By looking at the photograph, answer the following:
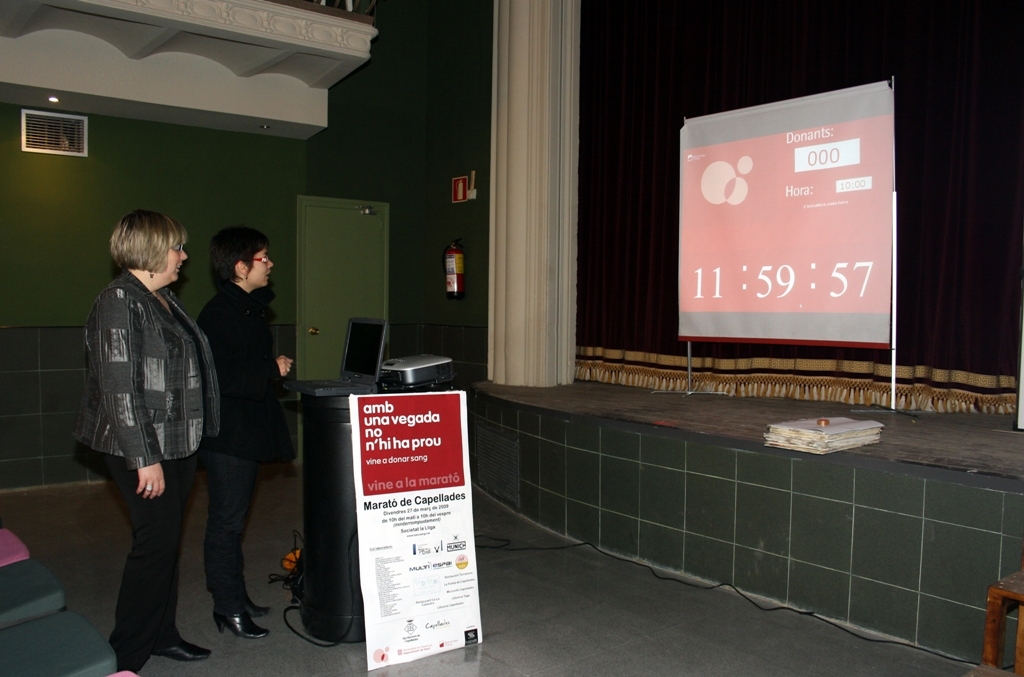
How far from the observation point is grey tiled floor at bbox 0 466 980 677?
2.56 meters

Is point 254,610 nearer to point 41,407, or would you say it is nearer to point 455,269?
point 41,407

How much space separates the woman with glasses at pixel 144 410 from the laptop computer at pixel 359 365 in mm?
399

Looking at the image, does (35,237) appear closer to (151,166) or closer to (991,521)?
(151,166)

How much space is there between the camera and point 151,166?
5457mm

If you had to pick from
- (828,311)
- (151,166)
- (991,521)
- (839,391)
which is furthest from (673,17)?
(151,166)

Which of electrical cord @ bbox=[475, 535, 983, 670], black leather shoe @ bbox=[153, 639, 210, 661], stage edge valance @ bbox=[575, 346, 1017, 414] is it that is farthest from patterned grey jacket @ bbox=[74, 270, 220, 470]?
stage edge valance @ bbox=[575, 346, 1017, 414]

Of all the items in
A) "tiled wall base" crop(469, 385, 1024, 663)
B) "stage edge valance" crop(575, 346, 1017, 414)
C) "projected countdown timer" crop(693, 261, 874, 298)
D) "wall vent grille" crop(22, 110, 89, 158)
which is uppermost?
"wall vent grille" crop(22, 110, 89, 158)

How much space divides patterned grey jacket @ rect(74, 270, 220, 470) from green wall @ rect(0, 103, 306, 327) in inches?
130

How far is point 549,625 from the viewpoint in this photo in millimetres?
2920

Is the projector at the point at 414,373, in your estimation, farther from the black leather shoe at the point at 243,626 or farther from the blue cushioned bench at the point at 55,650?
the blue cushioned bench at the point at 55,650

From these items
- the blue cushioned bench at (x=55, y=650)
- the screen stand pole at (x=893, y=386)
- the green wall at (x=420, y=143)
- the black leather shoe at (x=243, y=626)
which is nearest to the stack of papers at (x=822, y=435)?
the screen stand pole at (x=893, y=386)

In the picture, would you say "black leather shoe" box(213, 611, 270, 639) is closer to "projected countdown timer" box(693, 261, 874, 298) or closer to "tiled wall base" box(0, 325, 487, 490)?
"projected countdown timer" box(693, 261, 874, 298)

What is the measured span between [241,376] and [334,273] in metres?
3.51

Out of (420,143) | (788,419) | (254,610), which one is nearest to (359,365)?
(254,610)
